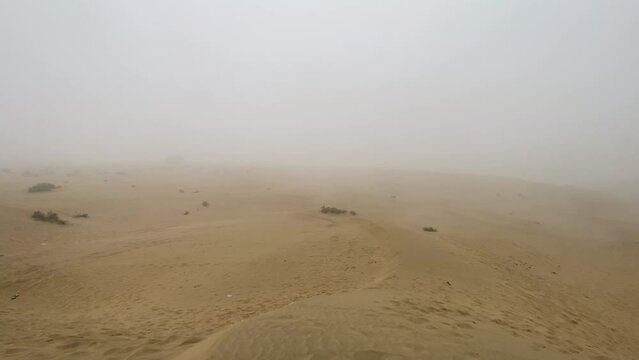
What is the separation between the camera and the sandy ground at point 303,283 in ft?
18.5

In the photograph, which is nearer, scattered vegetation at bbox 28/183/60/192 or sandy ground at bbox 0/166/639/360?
sandy ground at bbox 0/166/639/360

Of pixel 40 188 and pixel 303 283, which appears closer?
pixel 303 283

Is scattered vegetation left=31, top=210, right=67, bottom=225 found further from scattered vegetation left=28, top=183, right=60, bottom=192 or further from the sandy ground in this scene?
scattered vegetation left=28, top=183, right=60, bottom=192

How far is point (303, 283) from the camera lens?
943 centimetres

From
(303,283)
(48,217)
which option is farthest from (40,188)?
(303,283)

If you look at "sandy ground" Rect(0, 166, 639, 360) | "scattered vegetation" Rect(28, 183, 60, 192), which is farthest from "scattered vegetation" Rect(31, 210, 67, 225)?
"scattered vegetation" Rect(28, 183, 60, 192)

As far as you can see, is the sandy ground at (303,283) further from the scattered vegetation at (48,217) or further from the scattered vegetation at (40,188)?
the scattered vegetation at (40,188)

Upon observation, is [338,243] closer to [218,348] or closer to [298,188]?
[218,348]

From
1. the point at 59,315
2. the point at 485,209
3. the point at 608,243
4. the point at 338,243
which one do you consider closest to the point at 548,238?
the point at 608,243

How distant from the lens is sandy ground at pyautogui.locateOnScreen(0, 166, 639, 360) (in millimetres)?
5625

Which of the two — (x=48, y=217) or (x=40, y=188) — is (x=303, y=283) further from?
(x=40, y=188)

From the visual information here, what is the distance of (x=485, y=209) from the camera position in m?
24.1

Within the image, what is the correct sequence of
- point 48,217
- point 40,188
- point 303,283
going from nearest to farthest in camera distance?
point 303,283
point 48,217
point 40,188

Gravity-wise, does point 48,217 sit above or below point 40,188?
below
